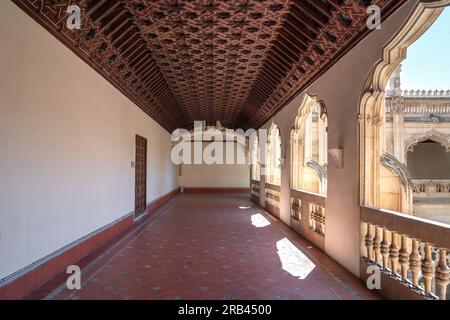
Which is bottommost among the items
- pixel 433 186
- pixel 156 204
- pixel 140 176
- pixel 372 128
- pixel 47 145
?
pixel 156 204

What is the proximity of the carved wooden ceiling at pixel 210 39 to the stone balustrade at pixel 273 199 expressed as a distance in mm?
2532

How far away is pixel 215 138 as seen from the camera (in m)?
19.7

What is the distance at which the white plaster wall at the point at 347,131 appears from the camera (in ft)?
12.9

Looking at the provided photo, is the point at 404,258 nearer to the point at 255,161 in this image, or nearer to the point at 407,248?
the point at 407,248

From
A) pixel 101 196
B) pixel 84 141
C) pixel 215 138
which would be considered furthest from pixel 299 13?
pixel 215 138

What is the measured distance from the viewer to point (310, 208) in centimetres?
629

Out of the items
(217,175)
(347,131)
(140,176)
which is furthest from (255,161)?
(347,131)

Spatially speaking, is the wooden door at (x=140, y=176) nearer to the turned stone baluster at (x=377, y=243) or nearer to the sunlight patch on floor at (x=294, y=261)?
the sunlight patch on floor at (x=294, y=261)

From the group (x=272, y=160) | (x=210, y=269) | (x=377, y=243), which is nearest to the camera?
(x=377, y=243)

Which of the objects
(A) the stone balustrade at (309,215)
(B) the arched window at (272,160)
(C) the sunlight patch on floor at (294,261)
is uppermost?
(B) the arched window at (272,160)

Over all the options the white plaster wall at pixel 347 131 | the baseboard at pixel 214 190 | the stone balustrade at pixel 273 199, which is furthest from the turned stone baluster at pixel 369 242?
the baseboard at pixel 214 190

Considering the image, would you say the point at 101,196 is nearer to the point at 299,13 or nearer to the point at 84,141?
the point at 84,141

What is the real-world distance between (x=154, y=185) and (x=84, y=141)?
6.46m

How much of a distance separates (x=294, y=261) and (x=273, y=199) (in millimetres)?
5307
